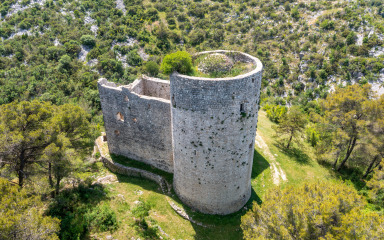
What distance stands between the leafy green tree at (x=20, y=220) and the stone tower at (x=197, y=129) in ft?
27.4

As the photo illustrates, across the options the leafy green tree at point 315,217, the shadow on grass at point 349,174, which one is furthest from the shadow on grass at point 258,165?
the leafy green tree at point 315,217

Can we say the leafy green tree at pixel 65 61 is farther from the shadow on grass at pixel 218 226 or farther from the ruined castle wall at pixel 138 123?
the shadow on grass at pixel 218 226

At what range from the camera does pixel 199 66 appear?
49.9 feet

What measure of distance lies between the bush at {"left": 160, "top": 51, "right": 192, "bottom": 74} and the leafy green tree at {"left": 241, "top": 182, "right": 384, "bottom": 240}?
8805 millimetres

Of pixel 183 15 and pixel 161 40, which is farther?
pixel 183 15

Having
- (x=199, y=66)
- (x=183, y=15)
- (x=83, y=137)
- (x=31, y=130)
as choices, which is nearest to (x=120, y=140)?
(x=83, y=137)

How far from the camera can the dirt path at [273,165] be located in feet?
69.7

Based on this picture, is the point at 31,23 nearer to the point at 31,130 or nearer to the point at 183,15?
the point at 183,15

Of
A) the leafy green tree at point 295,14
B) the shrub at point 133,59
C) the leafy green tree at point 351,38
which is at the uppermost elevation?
the leafy green tree at point 295,14

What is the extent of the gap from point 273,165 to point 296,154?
13.4 ft

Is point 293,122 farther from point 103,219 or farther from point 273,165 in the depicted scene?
point 103,219

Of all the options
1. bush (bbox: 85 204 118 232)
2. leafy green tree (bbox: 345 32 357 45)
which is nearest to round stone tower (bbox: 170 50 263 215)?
bush (bbox: 85 204 118 232)

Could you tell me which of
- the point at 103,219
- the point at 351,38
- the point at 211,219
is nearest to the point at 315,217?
the point at 211,219

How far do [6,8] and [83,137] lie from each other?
61.4m
